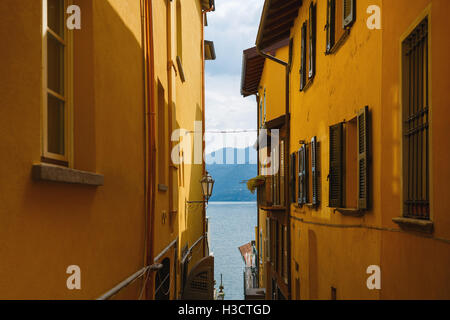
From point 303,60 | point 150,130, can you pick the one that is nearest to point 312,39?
point 303,60

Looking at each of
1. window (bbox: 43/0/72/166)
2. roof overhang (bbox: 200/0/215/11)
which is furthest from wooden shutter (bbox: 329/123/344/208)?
roof overhang (bbox: 200/0/215/11)

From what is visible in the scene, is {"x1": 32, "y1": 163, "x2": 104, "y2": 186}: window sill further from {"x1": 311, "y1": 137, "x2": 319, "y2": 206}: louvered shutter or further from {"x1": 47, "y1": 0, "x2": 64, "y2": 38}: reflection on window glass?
{"x1": 311, "y1": 137, "x2": 319, "y2": 206}: louvered shutter

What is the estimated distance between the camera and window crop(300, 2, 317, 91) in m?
8.55

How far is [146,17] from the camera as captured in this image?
6.07 meters

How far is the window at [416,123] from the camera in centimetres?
379

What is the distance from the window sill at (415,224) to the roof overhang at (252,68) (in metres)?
9.82

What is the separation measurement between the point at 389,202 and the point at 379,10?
2.02 m

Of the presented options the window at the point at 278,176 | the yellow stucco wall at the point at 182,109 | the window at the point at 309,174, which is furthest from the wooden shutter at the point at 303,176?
the window at the point at 278,176

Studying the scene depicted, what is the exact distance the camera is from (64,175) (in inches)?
122

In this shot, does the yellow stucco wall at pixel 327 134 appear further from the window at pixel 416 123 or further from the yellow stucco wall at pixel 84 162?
the yellow stucco wall at pixel 84 162

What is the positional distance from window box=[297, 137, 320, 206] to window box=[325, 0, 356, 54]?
1.86m

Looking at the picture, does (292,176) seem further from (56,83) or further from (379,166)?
(56,83)

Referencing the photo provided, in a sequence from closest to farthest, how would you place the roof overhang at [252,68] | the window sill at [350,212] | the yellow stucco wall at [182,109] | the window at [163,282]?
the window sill at [350,212]
the window at [163,282]
the yellow stucco wall at [182,109]
the roof overhang at [252,68]

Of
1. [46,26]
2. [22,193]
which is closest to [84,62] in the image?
[46,26]
